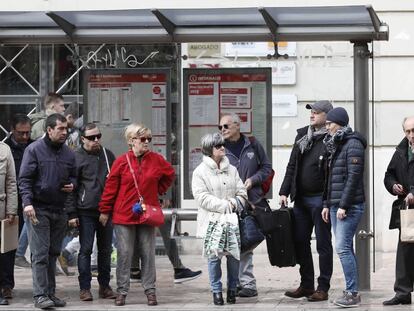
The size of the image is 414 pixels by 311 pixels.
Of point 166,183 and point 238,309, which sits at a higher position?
point 166,183

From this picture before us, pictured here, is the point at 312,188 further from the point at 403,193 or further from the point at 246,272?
the point at 246,272

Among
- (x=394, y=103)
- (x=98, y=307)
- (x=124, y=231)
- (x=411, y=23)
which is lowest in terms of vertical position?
(x=98, y=307)

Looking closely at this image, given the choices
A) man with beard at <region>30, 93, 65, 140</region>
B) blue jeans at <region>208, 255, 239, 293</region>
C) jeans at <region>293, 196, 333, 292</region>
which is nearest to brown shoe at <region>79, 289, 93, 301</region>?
blue jeans at <region>208, 255, 239, 293</region>

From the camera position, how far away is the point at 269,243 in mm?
11250

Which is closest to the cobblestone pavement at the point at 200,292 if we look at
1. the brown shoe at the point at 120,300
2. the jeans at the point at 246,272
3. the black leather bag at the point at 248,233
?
the brown shoe at the point at 120,300

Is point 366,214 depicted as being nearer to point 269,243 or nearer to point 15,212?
point 269,243

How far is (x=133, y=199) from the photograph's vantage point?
1095cm

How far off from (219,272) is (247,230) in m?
0.48

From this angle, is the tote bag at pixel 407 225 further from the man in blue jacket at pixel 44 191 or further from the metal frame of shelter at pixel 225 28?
the man in blue jacket at pixel 44 191

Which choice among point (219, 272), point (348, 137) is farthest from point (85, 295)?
point (348, 137)

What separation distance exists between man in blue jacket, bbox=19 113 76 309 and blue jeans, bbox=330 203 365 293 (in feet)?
8.26

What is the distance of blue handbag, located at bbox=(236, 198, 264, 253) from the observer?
1097 centimetres

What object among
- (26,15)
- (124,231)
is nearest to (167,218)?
(124,231)

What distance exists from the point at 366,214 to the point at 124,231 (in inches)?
95.8
